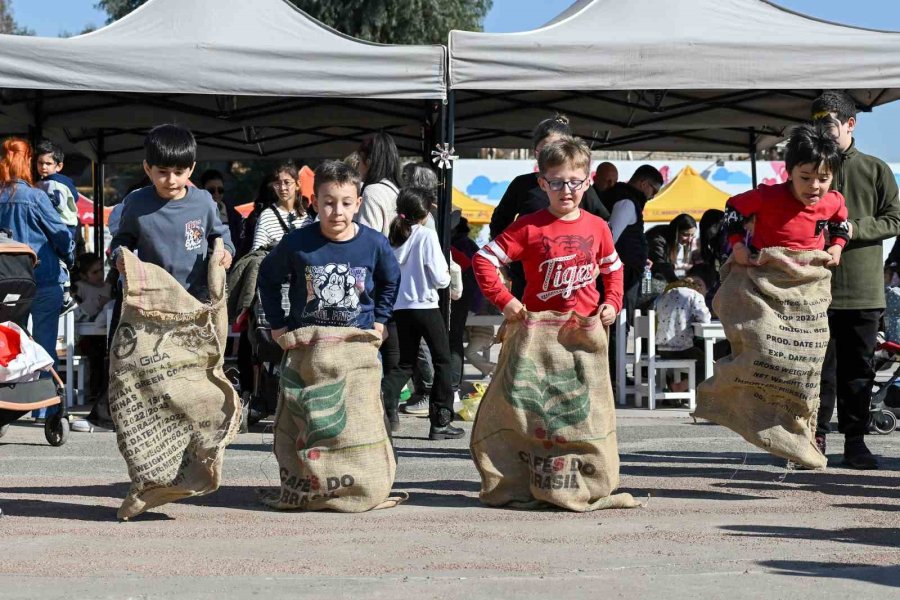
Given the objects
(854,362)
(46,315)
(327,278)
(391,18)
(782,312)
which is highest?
(391,18)

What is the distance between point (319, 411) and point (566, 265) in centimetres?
130

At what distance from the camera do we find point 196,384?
229 inches

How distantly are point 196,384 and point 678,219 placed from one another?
333 inches

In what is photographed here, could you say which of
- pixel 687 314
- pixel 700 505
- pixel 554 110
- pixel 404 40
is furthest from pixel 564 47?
pixel 404 40

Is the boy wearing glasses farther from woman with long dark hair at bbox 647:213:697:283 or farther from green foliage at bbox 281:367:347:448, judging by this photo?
woman with long dark hair at bbox 647:213:697:283

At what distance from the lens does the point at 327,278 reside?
6109 millimetres

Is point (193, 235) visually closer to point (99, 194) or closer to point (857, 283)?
point (857, 283)

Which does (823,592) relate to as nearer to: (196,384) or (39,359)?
(196,384)

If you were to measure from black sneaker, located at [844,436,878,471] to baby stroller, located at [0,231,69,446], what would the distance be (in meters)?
4.77

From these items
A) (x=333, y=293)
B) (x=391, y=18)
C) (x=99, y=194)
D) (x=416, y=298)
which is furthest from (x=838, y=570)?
(x=391, y=18)

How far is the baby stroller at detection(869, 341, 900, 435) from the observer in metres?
9.34

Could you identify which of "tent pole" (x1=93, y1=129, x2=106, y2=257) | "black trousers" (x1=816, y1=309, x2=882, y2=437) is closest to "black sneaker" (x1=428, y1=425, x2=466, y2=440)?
"black trousers" (x1=816, y1=309, x2=882, y2=437)

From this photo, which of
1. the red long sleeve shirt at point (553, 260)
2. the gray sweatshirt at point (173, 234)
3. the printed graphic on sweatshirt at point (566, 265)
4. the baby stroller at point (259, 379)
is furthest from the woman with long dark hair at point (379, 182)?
the printed graphic on sweatshirt at point (566, 265)

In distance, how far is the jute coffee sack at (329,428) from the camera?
599cm
